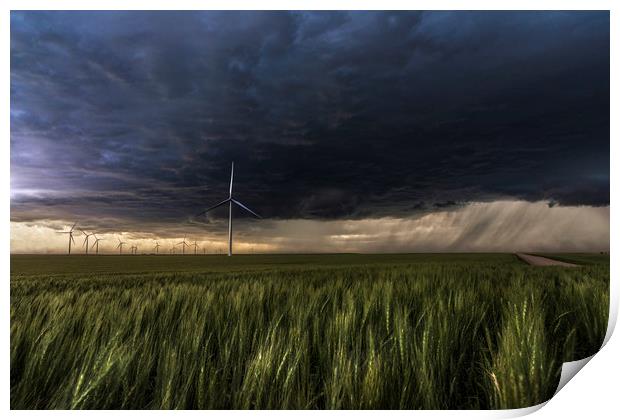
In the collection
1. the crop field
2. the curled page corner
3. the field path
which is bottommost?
the curled page corner

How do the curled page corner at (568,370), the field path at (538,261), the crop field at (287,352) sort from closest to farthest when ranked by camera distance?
the crop field at (287,352) < the curled page corner at (568,370) < the field path at (538,261)

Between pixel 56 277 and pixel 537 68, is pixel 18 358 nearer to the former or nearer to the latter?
pixel 56 277

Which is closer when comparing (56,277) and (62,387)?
(62,387)

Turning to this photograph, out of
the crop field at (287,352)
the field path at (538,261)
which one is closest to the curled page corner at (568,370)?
the crop field at (287,352)

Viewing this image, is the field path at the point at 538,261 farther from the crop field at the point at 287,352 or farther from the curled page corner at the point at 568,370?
the curled page corner at the point at 568,370

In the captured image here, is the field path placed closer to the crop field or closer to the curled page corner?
the crop field

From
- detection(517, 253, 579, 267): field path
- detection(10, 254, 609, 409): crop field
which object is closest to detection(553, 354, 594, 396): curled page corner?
detection(10, 254, 609, 409): crop field

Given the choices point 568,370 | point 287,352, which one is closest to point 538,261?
point 568,370

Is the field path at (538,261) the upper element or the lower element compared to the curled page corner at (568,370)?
upper

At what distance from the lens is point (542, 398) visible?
1.53 meters

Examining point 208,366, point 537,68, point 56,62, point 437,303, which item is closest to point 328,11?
point 537,68

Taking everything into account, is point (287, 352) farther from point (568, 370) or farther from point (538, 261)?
point (538, 261)
